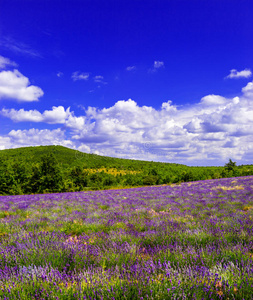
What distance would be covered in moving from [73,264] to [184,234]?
7.77 ft

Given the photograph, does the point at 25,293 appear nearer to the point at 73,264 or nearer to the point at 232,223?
the point at 73,264

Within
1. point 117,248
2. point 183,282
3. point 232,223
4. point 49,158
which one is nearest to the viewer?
point 183,282

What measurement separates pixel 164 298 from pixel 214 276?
2.31ft

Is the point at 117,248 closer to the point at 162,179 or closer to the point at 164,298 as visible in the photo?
the point at 164,298

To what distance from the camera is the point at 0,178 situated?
32094 mm

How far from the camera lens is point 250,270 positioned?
2311 mm

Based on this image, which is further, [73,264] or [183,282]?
[73,264]

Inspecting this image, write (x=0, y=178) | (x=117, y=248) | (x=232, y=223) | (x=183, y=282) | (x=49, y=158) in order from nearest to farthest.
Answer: (x=183, y=282) → (x=117, y=248) → (x=232, y=223) → (x=0, y=178) → (x=49, y=158)

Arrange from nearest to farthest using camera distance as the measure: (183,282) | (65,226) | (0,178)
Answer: (183,282), (65,226), (0,178)

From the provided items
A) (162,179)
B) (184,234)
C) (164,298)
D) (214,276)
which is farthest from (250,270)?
(162,179)

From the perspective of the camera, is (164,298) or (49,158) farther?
(49,158)

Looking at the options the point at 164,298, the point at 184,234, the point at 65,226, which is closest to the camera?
the point at 164,298

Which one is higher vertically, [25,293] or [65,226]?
[25,293]

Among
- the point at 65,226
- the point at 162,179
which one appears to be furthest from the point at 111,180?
the point at 65,226
